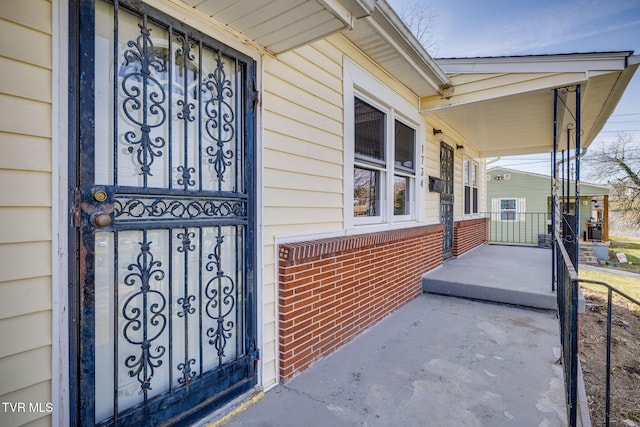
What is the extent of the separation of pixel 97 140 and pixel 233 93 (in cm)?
91

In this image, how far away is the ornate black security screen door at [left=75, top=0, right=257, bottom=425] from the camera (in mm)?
1497

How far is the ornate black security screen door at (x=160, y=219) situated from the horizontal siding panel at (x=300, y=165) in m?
0.18

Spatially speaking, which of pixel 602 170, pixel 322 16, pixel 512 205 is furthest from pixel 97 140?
pixel 602 170

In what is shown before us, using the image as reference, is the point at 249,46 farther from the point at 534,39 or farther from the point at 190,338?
the point at 534,39

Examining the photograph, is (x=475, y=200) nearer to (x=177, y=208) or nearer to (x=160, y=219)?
(x=177, y=208)

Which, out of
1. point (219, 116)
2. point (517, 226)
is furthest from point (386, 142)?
point (517, 226)

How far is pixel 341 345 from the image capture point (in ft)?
9.90

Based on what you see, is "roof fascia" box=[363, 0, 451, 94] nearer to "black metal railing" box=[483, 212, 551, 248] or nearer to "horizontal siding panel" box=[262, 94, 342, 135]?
"horizontal siding panel" box=[262, 94, 342, 135]

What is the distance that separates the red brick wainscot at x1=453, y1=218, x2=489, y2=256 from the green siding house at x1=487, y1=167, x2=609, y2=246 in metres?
7.09

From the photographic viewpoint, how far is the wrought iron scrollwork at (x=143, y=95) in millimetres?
1651

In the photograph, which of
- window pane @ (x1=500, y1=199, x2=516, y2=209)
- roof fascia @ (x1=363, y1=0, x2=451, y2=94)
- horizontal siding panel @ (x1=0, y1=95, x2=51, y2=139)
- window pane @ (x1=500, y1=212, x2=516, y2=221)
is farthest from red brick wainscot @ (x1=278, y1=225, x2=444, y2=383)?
window pane @ (x1=500, y1=199, x2=516, y2=209)

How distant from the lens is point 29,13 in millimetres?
1315

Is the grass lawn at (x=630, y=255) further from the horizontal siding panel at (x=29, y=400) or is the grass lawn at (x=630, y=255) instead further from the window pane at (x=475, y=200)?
the horizontal siding panel at (x=29, y=400)

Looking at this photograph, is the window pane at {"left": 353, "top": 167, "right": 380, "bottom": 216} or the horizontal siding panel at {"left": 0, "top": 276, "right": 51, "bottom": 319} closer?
the horizontal siding panel at {"left": 0, "top": 276, "right": 51, "bottom": 319}
